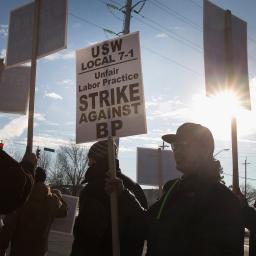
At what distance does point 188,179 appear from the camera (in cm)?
280

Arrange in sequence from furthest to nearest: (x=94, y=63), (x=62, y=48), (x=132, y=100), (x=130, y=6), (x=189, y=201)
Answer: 1. (x=130, y=6)
2. (x=62, y=48)
3. (x=94, y=63)
4. (x=132, y=100)
5. (x=189, y=201)

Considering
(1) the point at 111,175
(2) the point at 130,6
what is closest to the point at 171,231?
(1) the point at 111,175

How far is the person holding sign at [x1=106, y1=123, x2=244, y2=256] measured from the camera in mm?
2461

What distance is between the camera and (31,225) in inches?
198

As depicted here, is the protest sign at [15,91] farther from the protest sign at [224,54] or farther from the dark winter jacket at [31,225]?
the protest sign at [224,54]

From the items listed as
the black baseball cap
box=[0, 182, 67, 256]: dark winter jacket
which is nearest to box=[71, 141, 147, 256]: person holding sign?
the black baseball cap

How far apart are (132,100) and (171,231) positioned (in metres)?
1.41

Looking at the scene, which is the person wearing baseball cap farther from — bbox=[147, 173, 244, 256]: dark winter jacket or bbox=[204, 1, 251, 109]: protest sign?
bbox=[204, 1, 251, 109]: protest sign

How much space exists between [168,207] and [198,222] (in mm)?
291

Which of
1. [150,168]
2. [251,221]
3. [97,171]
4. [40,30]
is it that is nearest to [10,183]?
[97,171]

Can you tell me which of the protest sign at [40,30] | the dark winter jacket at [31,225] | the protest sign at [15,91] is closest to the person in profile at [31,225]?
the dark winter jacket at [31,225]

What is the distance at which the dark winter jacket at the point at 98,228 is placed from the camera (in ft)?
11.1

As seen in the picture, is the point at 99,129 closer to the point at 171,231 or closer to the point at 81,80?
the point at 81,80

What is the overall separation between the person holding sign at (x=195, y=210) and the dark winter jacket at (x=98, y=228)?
0.43m
